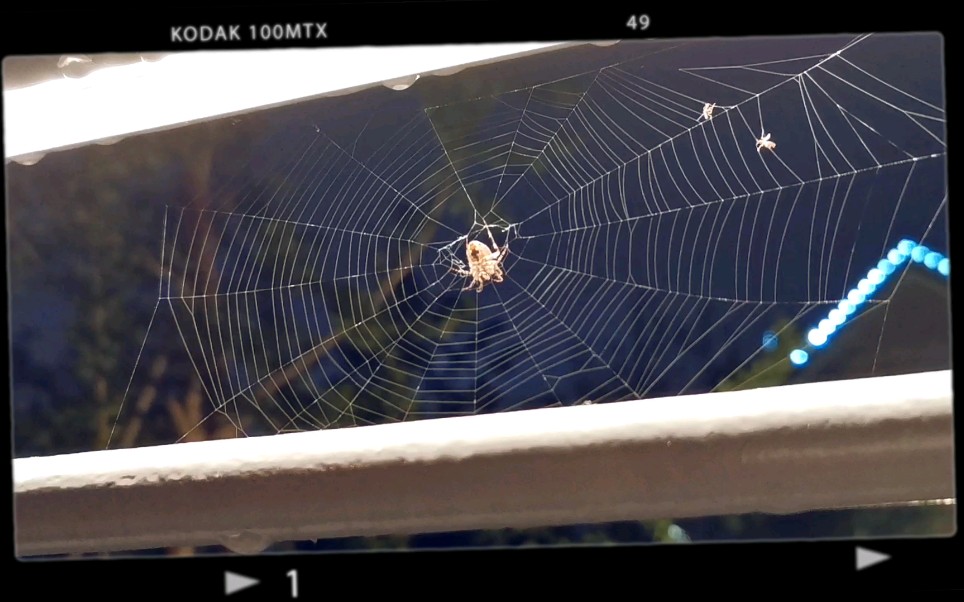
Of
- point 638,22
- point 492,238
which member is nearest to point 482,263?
point 492,238

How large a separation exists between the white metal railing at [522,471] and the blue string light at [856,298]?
2.48 feet

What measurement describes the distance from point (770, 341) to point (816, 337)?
8 centimetres

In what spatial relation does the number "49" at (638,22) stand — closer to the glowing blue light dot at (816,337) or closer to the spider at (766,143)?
the spider at (766,143)

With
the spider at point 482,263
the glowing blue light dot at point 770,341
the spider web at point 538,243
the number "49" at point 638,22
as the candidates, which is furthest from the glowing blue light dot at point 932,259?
the spider at point 482,263

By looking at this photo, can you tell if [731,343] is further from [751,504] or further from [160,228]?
[160,228]

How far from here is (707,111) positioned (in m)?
1.29

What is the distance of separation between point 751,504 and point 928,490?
101 millimetres

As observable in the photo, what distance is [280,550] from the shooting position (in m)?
0.67

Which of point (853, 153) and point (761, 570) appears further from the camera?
point (853, 153)

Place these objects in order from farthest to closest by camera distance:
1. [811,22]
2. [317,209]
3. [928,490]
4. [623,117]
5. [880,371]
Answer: [317,209], [623,117], [880,371], [811,22], [928,490]

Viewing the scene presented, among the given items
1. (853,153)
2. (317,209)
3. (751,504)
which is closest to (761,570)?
(751,504)

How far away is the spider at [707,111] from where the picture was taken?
1278 mm

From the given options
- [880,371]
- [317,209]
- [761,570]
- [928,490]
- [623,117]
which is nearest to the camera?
[928,490]

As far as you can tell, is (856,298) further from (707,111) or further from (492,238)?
(492,238)
